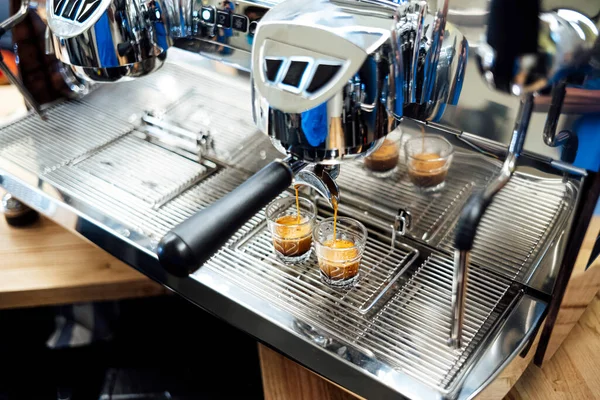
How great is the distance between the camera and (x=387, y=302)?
0.59 metres

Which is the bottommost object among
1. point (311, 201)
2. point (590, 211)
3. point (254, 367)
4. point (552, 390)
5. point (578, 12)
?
point (254, 367)

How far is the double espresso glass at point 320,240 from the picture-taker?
0.60m

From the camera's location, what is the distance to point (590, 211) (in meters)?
0.49

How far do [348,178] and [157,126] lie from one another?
0.28 m

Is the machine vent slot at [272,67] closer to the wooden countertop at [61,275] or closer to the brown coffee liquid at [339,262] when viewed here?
the brown coffee liquid at [339,262]

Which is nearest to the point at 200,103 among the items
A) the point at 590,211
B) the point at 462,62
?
the point at 462,62

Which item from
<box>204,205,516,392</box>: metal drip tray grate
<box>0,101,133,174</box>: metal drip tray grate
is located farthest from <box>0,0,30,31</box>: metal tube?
<box>204,205,516,392</box>: metal drip tray grate

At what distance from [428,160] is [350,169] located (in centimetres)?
11

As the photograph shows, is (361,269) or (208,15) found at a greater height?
(208,15)

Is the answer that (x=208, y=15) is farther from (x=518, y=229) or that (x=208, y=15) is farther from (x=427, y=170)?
(x=518, y=229)

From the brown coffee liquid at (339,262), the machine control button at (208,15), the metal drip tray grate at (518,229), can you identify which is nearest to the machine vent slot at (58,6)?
the machine control button at (208,15)

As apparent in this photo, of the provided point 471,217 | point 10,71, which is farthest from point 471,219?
point 10,71

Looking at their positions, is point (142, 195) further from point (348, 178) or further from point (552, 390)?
point (552, 390)

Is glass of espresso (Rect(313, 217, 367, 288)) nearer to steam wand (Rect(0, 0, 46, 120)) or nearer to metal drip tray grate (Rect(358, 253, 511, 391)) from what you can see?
metal drip tray grate (Rect(358, 253, 511, 391))
